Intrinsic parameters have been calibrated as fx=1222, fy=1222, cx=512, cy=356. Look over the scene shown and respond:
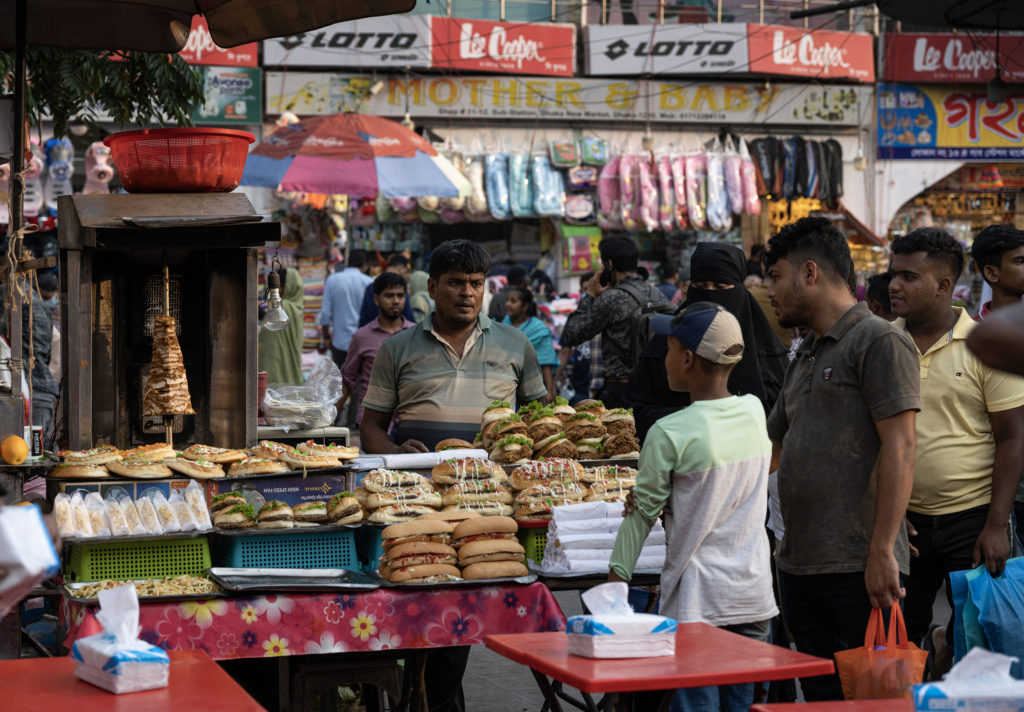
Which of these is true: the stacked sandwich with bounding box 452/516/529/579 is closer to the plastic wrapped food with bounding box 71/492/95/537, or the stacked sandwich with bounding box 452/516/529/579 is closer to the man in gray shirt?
the man in gray shirt

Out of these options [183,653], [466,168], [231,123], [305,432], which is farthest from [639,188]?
[183,653]

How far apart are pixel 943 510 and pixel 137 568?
3120 mm

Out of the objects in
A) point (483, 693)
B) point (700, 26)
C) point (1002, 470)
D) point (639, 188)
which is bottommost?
point (483, 693)

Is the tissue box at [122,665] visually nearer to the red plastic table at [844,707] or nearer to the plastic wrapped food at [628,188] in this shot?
the red plastic table at [844,707]

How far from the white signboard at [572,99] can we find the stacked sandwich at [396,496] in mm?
11902

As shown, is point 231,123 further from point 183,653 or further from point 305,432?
point 183,653

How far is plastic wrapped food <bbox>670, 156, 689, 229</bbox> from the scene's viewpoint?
1680 centimetres

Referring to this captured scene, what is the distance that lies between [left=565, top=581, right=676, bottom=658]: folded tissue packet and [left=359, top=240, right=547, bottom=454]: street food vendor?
9.50 ft

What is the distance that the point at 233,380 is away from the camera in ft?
21.1

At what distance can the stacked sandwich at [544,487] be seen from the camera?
5.03 m

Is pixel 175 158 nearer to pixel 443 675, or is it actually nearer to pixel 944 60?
pixel 443 675

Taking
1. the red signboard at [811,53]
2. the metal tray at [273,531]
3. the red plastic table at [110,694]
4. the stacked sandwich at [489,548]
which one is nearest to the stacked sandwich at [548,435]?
the stacked sandwich at [489,548]

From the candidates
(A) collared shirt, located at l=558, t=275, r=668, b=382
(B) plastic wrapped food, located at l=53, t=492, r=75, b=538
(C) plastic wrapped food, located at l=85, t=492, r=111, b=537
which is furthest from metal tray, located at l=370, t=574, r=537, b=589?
(A) collared shirt, located at l=558, t=275, r=668, b=382

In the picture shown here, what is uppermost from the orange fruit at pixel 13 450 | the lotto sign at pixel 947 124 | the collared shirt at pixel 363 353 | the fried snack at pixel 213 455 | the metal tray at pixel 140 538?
the lotto sign at pixel 947 124
